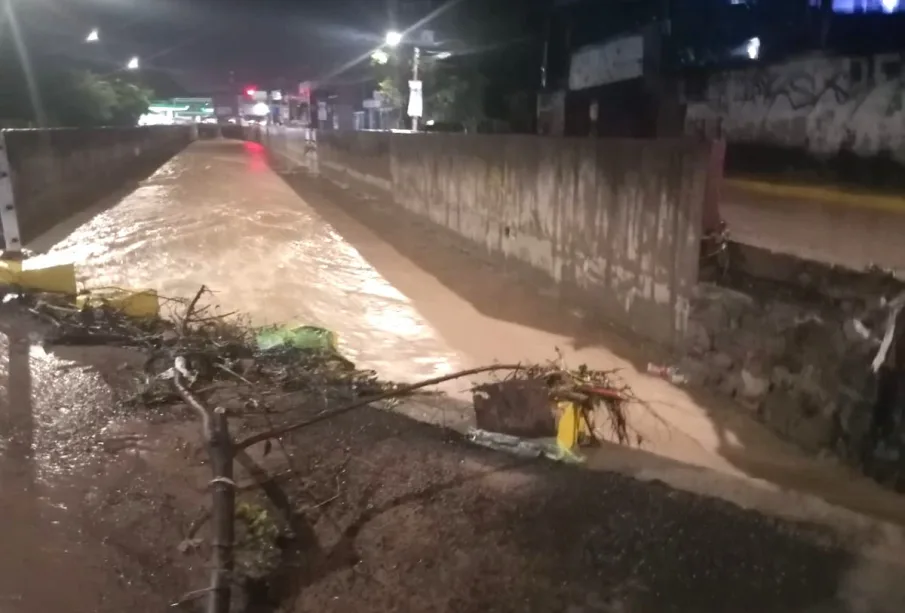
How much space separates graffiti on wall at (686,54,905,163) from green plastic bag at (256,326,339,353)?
9.27m

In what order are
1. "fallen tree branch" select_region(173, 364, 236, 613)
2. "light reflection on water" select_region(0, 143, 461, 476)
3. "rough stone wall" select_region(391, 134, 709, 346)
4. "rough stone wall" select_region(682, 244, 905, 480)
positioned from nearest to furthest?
1. "fallen tree branch" select_region(173, 364, 236, 613)
2. "light reflection on water" select_region(0, 143, 461, 476)
3. "rough stone wall" select_region(682, 244, 905, 480)
4. "rough stone wall" select_region(391, 134, 709, 346)

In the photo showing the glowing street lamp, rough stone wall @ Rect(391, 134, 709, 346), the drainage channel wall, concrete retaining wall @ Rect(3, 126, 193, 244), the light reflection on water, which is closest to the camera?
the light reflection on water

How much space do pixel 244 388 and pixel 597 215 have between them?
5201 mm

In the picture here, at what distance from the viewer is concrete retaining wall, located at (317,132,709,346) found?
774 cm

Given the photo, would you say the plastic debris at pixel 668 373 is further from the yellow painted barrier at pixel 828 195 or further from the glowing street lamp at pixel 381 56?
the glowing street lamp at pixel 381 56

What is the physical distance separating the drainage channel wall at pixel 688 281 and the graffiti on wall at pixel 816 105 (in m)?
5.46

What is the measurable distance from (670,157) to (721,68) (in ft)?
34.6

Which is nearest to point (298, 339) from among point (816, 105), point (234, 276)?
point (234, 276)

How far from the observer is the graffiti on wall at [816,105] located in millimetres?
12219

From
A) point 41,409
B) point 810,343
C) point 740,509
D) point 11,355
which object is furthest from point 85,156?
point 740,509

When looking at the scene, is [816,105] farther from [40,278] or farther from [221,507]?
[221,507]

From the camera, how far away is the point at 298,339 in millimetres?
6824

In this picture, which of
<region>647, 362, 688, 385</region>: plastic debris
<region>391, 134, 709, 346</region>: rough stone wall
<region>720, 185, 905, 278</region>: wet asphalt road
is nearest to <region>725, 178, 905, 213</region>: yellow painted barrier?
<region>720, 185, 905, 278</region>: wet asphalt road

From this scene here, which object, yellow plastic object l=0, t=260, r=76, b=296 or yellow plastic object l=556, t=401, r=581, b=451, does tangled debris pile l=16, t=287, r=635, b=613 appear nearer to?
yellow plastic object l=556, t=401, r=581, b=451
